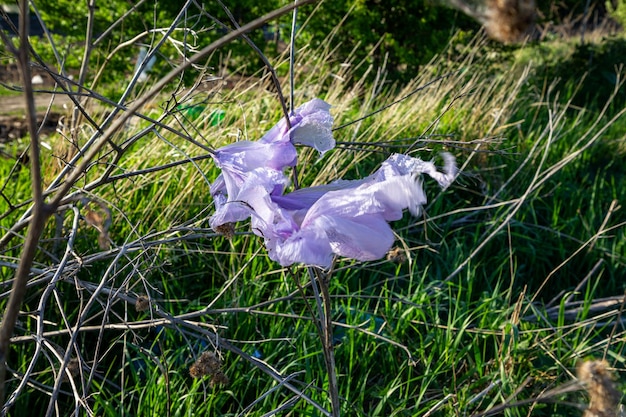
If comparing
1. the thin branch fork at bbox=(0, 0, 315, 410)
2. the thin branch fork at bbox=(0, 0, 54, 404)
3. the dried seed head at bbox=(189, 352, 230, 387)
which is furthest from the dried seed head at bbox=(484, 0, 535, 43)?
the dried seed head at bbox=(189, 352, 230, 387)

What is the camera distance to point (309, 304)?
1.39 meters

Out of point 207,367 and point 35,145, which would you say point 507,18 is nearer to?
point 35,145

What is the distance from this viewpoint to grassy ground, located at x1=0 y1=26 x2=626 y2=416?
6.01ft

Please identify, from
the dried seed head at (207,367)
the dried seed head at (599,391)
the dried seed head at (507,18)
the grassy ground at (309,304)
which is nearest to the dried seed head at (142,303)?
the grassy ground at (309,304)

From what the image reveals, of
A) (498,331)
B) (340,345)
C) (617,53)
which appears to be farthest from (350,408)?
(617,53)

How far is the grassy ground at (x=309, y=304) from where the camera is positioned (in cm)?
183

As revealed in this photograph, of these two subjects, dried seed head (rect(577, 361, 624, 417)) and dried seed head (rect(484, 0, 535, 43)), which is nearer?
dried seed head (rect(484, 0, 535, 43))

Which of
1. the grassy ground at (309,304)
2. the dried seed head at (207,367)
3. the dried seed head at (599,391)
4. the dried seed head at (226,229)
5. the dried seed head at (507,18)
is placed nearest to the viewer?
the dried seed head at (507,18)

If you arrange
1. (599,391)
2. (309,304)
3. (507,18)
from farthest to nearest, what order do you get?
1. (309,304)
2. (599,391)
3. (507,18)

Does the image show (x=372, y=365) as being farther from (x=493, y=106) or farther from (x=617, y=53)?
(x=617, y=53)

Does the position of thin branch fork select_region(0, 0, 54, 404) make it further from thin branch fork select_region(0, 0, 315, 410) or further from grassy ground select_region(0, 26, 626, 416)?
grassy ground select_region(0, 26, 626, 416)

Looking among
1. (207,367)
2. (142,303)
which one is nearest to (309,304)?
(207,367)

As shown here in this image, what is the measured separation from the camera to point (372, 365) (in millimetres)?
2395

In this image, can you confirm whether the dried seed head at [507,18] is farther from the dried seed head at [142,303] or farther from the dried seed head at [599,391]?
the dried seed head at [142,303]
